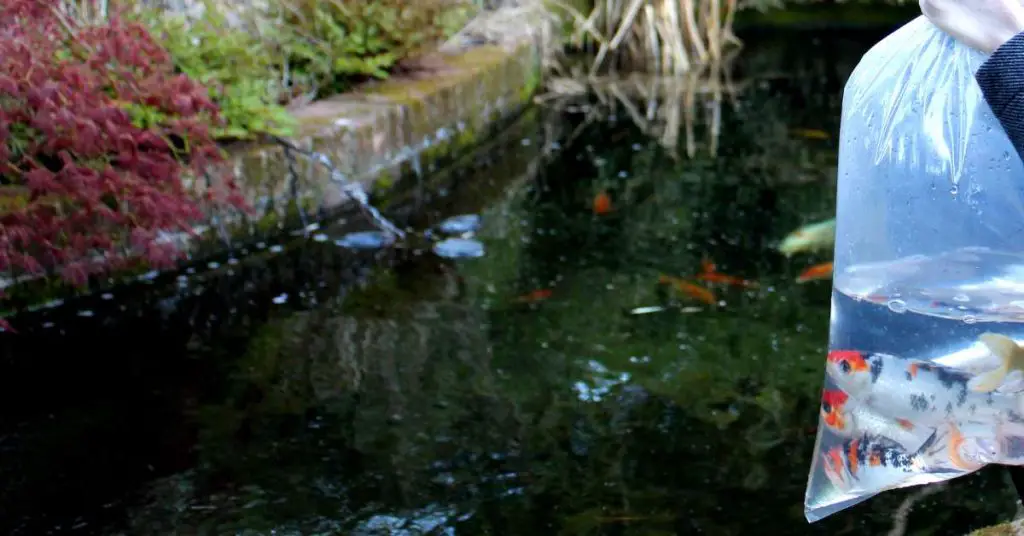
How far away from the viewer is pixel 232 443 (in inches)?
141

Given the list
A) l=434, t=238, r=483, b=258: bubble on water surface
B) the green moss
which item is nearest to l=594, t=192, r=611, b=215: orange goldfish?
l=434, t=238, r=483, b=258: bubble on water surface

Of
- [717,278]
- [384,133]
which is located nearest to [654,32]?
[384,133]

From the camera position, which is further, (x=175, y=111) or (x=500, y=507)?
(x=175, y=111)

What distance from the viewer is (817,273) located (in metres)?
5.05

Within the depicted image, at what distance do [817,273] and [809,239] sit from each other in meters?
0.47

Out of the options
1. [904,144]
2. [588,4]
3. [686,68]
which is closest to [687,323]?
[904,144]

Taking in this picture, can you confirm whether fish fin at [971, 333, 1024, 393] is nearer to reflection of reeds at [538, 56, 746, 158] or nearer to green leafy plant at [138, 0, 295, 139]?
green leafy plant at [138, 0, 295, 139]

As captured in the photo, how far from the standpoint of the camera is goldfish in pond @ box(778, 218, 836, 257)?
5.38 meters

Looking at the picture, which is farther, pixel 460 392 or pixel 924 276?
pixel 460 392

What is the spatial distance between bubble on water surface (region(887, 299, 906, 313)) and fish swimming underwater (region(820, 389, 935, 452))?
169mm

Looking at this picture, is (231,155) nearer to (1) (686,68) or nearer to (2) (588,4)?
(1) (686,68)

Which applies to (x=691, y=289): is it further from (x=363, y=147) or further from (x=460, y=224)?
(x=363, y=147)

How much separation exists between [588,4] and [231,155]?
6364 millimetres

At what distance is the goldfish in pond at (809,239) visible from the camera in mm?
5383
